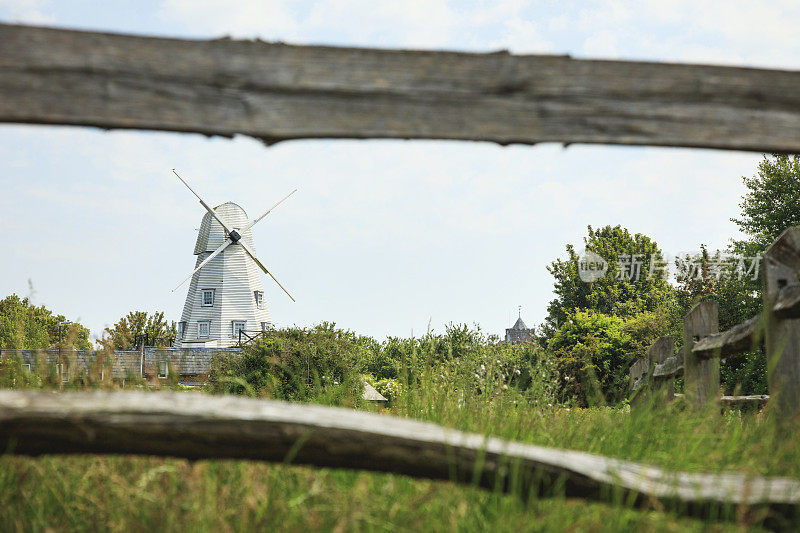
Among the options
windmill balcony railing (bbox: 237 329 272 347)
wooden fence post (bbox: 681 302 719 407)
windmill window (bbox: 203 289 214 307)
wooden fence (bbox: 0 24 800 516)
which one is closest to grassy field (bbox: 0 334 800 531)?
wooden fence (bbox: 0 24 800 516)

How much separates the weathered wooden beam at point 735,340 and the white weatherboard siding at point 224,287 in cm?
3639

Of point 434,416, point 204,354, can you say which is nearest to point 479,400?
point 434,416

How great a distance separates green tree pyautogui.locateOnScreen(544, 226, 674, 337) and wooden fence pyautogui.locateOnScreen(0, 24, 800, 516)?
119ft

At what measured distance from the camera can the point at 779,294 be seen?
3.39 metres

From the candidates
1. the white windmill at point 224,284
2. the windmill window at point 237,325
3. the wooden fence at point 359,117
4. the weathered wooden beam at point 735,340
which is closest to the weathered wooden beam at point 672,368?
the weathered wooden beam at point 735,340

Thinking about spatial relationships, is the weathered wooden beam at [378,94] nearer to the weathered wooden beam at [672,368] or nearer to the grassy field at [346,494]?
the grassy field at [346,494]

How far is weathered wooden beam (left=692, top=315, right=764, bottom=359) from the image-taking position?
11.6 ft

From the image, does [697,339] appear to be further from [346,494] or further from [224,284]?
[224,284]

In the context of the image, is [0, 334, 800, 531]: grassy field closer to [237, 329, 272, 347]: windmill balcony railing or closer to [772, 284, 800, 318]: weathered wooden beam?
[772, 284, 800, 318]: weathered wooden beam

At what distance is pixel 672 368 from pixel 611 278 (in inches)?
1344

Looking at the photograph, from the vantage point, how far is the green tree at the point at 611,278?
126 ft

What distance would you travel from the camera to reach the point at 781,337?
11.3 ft

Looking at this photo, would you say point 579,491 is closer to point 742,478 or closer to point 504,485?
point 504,485

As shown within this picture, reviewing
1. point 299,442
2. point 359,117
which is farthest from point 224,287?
point 299,442
